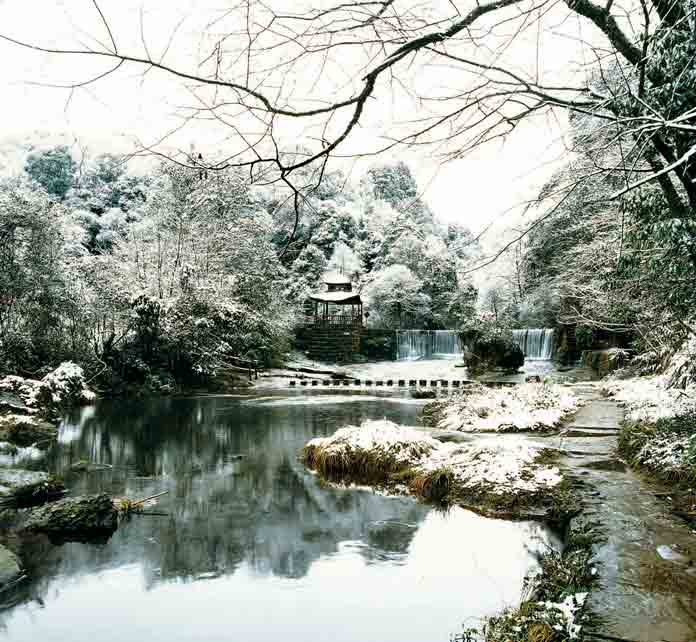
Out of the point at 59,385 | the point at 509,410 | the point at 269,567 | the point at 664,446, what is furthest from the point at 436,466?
the point at 59,385

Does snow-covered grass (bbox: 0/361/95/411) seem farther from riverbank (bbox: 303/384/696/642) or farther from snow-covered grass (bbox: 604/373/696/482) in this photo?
snow-covered grass (bbox: 604/373/696/482)

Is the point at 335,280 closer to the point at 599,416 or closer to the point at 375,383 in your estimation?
the point at 375,383

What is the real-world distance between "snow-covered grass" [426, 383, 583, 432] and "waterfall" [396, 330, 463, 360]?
20342mm

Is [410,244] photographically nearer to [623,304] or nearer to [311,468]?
[623,304]

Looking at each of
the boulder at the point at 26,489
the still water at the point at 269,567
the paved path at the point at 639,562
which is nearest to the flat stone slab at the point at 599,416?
the paved path at the point at 639,562

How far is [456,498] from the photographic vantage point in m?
6.25

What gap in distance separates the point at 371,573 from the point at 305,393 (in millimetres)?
14916

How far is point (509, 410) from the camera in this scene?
1043 centimetres

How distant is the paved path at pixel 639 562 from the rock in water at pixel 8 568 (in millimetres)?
3966

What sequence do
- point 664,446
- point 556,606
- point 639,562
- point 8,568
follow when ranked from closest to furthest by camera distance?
point 556,606 < point 639,562 < point 8,568 < point 664,446

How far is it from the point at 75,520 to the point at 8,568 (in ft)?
3.37

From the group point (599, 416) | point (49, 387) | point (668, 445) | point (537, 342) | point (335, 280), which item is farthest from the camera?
point (335, 280)

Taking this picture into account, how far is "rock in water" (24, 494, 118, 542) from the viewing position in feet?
18.1

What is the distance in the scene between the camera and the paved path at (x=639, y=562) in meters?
2.67
